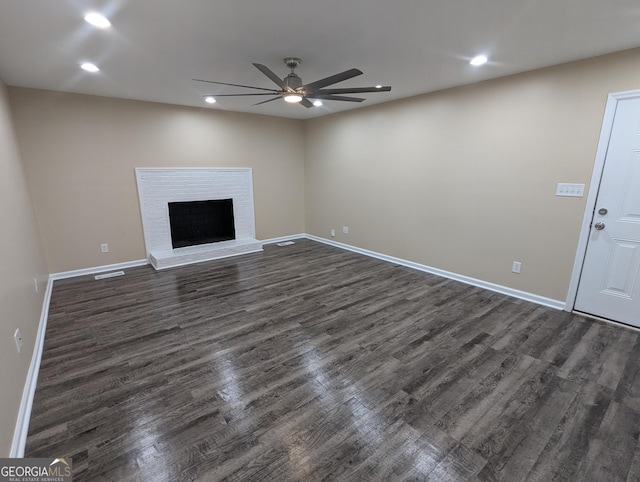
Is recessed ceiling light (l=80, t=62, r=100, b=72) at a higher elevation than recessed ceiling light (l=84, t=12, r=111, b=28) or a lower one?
higher

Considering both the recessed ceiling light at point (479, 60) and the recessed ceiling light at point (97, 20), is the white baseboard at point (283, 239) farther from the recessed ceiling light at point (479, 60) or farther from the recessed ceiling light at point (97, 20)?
the recessed ceiling light at point (479, 60)

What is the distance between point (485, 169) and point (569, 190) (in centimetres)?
86

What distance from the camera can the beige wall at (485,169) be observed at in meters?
2.91

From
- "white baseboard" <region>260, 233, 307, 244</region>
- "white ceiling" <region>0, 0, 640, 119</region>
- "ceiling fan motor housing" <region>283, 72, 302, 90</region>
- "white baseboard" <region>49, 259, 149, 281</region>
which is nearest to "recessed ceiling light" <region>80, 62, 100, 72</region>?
"white ceiling" <region>0, 0, 640, 119</region>

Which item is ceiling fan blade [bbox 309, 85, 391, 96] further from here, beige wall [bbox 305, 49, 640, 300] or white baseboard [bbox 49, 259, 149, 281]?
white baseboard [bbox 49, 259, 149, 281]

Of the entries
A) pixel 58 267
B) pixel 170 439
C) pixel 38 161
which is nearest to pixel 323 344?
pixel 170 439

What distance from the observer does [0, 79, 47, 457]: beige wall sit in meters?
1.58

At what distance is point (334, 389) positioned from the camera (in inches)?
80.6

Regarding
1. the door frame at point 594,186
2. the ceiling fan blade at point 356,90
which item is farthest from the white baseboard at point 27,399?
the door frame at point 594,186

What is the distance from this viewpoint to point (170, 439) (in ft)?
5.46

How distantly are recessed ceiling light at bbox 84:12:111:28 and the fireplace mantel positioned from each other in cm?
267

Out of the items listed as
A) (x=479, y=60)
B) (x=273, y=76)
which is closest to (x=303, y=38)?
(x=273, y=76)

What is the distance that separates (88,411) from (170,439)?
63cm

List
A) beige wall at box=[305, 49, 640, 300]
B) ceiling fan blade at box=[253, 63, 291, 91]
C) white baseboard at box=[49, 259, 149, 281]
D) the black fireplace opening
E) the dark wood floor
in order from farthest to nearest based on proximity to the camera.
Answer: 1. the black fireplace opening
2. white baseboard at box=[49, 259, 149, 281]
3. beige wall at box=[305, 49, 640, 300]
4. ceiling fan blade at box=[253, 63, 291, 91]
5. the dark wood floor
